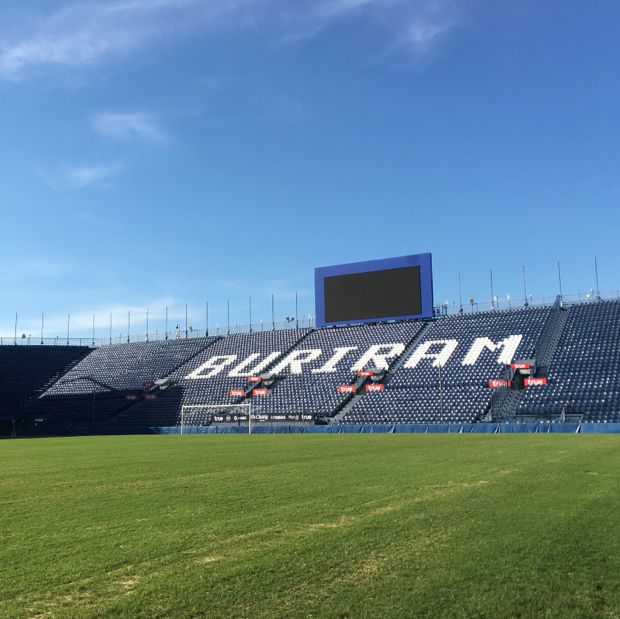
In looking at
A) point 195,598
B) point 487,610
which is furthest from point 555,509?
point 195,598

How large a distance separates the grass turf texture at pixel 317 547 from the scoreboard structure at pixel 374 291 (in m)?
51.4

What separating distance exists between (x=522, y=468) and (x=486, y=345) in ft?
149

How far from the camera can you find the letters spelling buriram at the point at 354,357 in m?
60.0

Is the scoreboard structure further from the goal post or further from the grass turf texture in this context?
the grass turf texture

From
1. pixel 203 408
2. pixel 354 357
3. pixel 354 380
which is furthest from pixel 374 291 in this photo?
pixel 203 408

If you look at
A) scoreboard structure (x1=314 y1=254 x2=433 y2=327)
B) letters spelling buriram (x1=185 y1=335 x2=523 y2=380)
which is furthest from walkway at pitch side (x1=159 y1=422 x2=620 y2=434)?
scoreboard structure (x1=314 y1=254 x2=433 y2=327)

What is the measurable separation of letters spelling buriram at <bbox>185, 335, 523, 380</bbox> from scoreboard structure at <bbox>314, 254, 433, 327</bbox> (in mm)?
3212

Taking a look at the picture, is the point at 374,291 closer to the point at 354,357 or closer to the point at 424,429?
the point at 354,357

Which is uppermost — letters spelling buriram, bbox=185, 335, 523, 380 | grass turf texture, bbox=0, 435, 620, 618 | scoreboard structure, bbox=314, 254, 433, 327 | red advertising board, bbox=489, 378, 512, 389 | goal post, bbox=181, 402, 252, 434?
scoreboard structure, bbox=314, 254, 433, 327

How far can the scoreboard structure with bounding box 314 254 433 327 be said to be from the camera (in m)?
66.2

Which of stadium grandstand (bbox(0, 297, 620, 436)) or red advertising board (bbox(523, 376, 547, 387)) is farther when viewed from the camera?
red advertising board (bbox(523, 376, 547, 387))

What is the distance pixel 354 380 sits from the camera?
61.1m

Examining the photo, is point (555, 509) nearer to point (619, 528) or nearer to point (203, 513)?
point (619, 528)

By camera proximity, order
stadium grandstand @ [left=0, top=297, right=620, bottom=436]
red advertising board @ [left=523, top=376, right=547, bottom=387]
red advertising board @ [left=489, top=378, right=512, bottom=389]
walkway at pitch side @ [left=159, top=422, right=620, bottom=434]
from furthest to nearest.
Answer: red advertising board @ [left=489, top=378, right=512, bottom=389] → red advertising board @ [left=523, top=376, right=547, bottom=387] → stadium grandstand @ [left=0, top=297, right=620, bottom=436] → walkway at pitch side @ [left=159, top=422, right=620, bottom=434]
